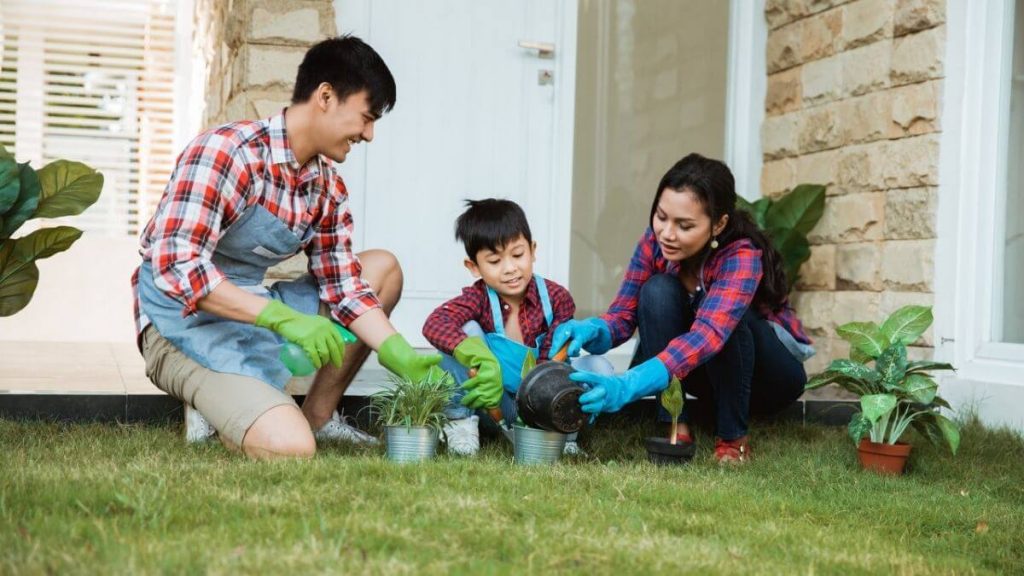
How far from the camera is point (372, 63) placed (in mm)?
2867

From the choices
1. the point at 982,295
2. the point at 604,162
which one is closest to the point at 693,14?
the point at 604,162

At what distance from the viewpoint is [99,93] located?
24.1 feet

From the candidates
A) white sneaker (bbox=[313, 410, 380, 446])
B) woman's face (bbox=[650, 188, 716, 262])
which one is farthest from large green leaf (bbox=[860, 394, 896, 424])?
white sneaker (bbox=[313, 410, 380, 446])

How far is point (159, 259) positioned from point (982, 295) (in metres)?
2.88

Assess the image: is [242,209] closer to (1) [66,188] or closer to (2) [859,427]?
(1) [66,188]

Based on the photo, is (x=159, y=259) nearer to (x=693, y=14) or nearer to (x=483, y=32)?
(x=483, y=32)

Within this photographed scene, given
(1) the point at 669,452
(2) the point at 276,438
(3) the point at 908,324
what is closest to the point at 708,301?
(1) the point at 669,452

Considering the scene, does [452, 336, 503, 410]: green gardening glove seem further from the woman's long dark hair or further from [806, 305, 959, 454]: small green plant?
[806, 305, 959, 454]: small green plant

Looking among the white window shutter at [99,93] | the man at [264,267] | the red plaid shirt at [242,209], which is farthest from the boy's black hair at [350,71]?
the white window shutter at [99,93]

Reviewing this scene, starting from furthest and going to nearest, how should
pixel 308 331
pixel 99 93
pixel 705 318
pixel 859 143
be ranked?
1. pixel 99 93
2. pixel 859 143
3. pixel 705 318
4. pixel 308 331

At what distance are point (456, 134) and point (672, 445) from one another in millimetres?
2248

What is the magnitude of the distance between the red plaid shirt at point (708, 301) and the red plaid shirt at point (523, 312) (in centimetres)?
16

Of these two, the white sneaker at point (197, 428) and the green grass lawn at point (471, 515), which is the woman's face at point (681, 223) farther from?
the white sneaker at point (197, 428)

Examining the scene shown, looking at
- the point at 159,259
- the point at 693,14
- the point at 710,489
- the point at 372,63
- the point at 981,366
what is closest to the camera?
the point at 710,489
